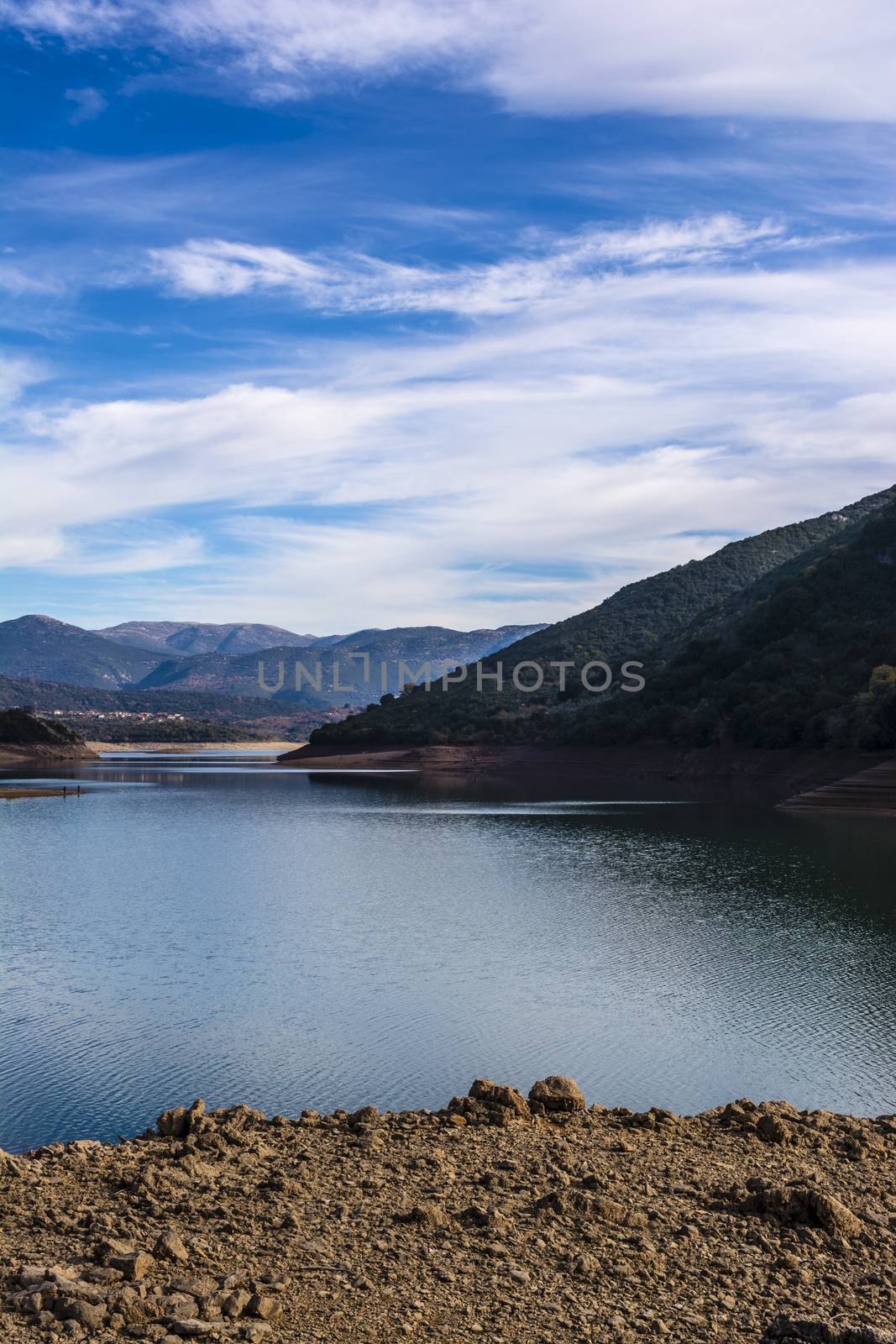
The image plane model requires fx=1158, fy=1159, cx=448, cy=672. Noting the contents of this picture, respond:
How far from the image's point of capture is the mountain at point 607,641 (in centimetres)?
10412

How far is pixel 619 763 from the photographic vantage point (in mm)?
87562

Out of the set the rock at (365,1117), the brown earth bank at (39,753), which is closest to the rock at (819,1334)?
the rock at (365,1117)

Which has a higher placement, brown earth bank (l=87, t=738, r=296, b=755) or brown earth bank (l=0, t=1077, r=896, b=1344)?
brown earth bank (l=0, t=1077, r=896, b=1344)

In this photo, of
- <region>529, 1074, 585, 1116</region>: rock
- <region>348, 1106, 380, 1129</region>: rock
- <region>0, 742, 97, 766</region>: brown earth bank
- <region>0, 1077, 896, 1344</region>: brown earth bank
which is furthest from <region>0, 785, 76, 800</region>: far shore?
<region>0, 1077, 896, 1344</region>: brown earth bank

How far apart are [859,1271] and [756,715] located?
6755 cm

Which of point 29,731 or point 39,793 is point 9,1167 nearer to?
point 39,793

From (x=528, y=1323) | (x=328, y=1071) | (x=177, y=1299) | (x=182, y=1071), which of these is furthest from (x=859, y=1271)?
(x=182, y=1071)

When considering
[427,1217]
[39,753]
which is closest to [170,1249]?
[427,1217]

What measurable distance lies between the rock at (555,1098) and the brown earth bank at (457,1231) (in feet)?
1.16

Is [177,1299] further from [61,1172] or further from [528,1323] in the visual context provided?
[61,1172]

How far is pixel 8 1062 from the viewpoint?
15.1m

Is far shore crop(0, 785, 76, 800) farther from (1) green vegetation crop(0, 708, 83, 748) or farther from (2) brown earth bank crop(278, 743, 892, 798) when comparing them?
(1) green vegetation crop(0, 708, 83, 748)

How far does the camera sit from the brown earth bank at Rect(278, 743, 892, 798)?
65875 millimetres

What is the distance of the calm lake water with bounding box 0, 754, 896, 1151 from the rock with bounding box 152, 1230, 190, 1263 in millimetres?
4627
